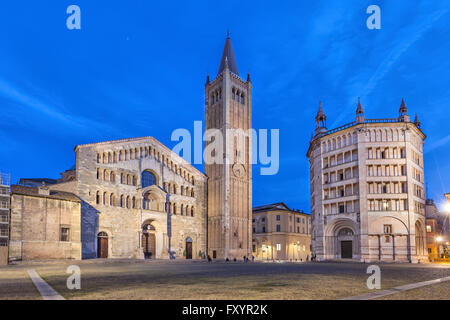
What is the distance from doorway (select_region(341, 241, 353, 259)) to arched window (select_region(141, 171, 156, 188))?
29.9m

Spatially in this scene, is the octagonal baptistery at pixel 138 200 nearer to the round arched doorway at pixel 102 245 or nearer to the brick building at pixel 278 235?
the round arched doorway at pixel 102 245

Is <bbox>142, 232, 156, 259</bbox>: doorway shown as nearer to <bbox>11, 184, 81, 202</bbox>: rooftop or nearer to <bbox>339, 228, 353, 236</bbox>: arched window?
<bbox>11, 184, 81, 202</bbox>: rooftop

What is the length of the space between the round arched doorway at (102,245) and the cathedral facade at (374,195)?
32.4 metres

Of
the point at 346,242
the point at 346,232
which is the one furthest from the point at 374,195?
the point at 346,242

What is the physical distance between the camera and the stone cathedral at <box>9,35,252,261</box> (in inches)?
1495

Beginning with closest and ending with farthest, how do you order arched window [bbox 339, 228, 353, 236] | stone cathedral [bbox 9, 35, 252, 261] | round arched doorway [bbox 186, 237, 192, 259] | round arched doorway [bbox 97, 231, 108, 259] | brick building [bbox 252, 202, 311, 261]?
1. stone cathedral [bbox 9, 35, 252, 261]
2. round arched doorway [bbox 97, 231, 108, 259]
3. round arched doorway [bbox 186, 237, 192, 259]
4. arched window [bbox 339, 228, 353, 236]
5. brick building [bbox 252, 202, 311, 261]

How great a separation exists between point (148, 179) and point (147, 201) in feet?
10.3

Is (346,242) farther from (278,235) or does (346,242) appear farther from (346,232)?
(278,235)

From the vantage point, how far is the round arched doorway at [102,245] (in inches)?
1756

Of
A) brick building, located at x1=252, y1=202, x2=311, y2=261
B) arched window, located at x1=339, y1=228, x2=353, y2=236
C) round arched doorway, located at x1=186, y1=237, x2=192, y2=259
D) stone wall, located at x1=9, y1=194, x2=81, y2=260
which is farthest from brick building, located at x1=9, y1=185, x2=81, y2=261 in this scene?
brick building, located at x1=252, y1=202, x2=311, y2=261

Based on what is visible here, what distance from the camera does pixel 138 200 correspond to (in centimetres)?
4912

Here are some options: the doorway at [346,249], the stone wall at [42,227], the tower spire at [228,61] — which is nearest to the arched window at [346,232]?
the doorway at [346,249]
